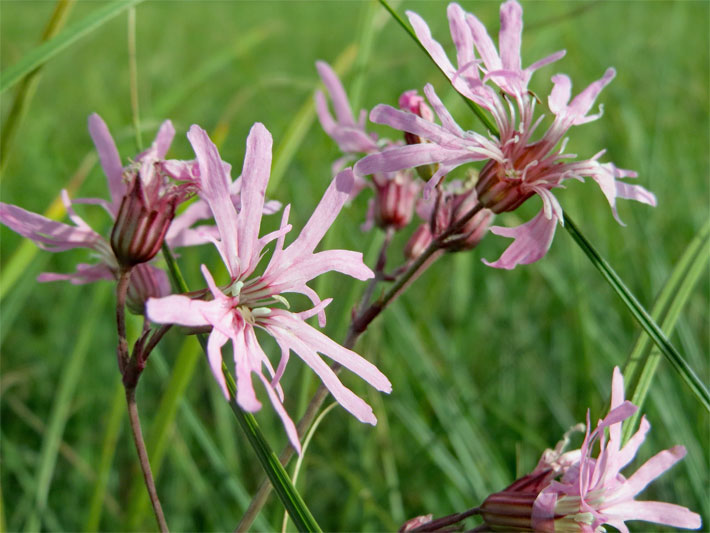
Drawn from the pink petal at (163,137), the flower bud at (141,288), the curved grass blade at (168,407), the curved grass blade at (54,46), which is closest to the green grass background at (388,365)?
the curved grass blade at (168,407)

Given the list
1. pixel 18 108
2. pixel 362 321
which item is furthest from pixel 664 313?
pixel 18 108

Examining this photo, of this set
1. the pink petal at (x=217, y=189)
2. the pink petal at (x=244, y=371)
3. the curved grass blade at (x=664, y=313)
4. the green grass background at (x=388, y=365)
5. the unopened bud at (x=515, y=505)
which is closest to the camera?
the pink petal at (x=244, y=371)

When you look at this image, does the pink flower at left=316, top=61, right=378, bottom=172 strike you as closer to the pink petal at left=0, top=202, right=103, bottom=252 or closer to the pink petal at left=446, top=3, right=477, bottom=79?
the pink petal at left=446, top=3, right=477, bottom=79

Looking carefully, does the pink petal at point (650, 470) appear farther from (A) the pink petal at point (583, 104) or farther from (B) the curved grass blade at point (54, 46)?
(B) the curved grass blade at point (54, 46)

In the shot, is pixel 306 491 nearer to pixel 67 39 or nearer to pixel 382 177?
pixel 382 177

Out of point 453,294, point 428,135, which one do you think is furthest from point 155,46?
point 428,135

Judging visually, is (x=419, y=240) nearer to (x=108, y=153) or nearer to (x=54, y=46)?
(x=108, y=153)

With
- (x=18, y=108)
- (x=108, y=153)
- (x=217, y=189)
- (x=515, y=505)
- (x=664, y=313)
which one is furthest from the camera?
(x=18, y=108)
